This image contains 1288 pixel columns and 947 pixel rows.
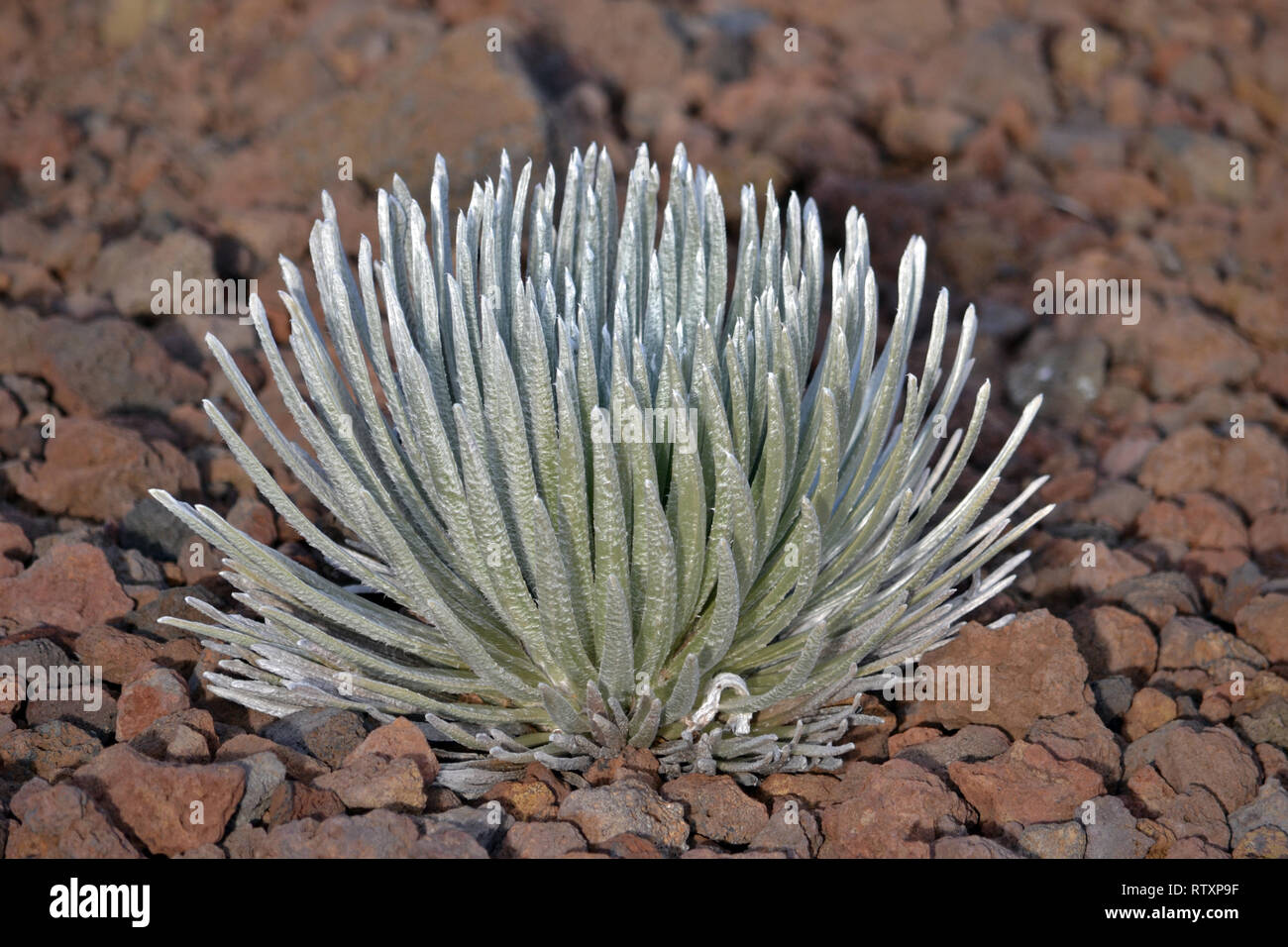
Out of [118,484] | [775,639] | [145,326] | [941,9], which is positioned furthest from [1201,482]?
[941,9]

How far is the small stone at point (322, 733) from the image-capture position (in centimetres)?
204

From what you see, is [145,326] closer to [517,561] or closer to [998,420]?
[517,561]

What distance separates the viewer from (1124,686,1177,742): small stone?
7.35 ft

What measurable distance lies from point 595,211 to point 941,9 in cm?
334

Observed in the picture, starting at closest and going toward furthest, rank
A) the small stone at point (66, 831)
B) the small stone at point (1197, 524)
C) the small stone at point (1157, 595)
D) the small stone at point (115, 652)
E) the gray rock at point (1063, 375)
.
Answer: the small stone at point (66, 831)
the small stone at point (115, 652)
the small stone at point (1157, 595)
the small stone at point (1197, 524)
the gray rock at point (1063, 375)

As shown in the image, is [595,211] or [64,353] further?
[64,353]

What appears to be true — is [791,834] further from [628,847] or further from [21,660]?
[21,660]

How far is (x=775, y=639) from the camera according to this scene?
2273mm

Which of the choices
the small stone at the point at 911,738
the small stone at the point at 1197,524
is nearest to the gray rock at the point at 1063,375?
the small stone at the point at 1197,524

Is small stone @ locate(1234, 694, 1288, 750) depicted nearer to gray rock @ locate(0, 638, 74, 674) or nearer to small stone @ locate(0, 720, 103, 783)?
small stone @ locate(0, 720, 103, 783)

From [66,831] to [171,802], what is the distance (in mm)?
130

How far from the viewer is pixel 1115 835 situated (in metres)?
1.95

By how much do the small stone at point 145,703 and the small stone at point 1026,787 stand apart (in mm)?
1152

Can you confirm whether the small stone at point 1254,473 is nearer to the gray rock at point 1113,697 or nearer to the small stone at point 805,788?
the gray rock at point 1113,697
